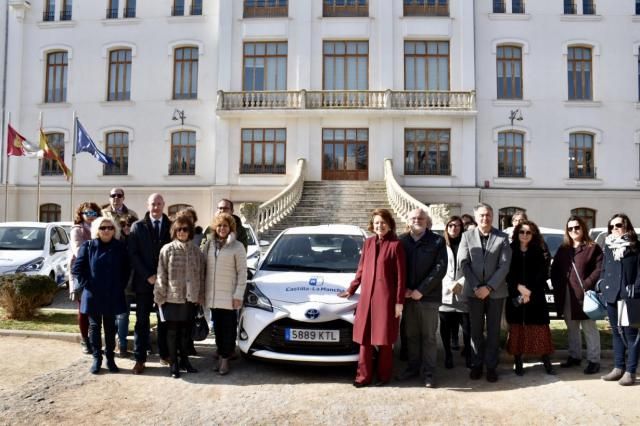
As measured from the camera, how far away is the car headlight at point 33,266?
9797 millimetres

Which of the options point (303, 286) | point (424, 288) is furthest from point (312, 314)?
point (424, 288)

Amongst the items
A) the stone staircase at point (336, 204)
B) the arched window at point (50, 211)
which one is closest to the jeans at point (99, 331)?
the stone staircase at point (336, 204)

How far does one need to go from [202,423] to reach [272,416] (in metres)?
0.63

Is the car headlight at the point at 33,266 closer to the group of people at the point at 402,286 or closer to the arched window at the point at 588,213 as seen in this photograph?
the group of people at the point at 402,286

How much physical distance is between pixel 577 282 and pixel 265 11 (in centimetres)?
2005

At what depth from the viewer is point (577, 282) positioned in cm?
564

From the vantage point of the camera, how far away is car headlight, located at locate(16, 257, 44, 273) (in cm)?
980

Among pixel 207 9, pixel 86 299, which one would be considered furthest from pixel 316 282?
pixel 207 9

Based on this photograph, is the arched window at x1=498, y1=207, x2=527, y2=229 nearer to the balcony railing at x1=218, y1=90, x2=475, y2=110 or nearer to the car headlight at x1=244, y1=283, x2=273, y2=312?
the balcony railing at x1=218, y1=90, x2=475, y2=110

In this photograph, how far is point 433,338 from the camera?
5184mm

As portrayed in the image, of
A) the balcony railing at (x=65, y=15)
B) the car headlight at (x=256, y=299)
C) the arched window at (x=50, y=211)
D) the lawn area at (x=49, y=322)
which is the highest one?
the balcony railing at (x=65, y=15)

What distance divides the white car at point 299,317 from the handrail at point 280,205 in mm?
10601

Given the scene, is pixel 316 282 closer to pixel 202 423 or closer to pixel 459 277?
pixel 459 277

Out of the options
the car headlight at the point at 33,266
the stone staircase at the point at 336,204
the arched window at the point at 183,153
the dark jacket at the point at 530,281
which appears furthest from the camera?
the arched window at the point at 183,153
